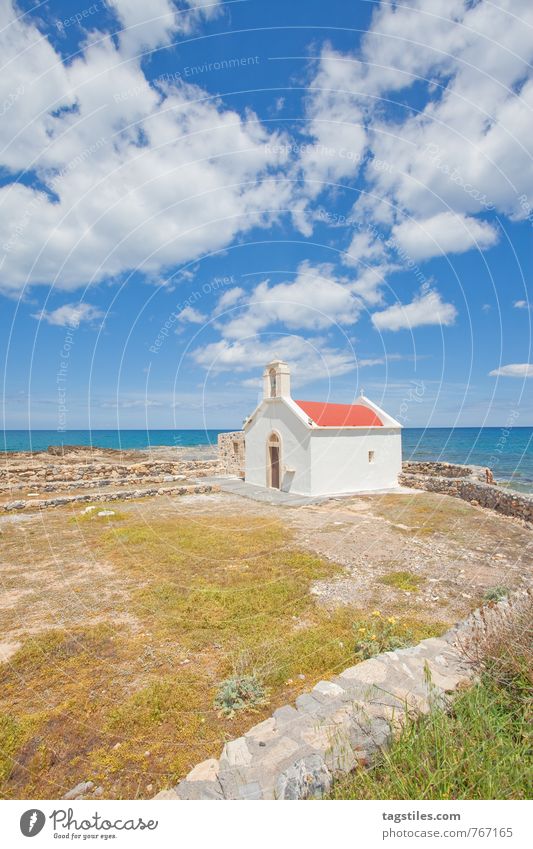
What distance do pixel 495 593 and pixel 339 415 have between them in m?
13.3

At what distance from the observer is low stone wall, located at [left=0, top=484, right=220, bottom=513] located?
15.0 metres

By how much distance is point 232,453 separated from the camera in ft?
85.9

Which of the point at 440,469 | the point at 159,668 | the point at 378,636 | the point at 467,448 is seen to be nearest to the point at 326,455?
the point at 440,469

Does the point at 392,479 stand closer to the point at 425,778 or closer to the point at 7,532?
the point at 7,532

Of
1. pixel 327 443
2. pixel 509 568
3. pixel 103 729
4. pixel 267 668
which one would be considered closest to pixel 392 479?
pixel 327 443

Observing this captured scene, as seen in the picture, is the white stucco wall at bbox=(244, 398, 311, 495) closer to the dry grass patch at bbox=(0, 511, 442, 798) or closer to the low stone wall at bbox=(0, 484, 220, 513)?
the low stone wall at bbox=(0, 484, 220, 513)

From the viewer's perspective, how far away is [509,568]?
26.5 feet

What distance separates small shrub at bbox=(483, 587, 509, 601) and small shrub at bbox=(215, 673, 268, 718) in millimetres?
4411

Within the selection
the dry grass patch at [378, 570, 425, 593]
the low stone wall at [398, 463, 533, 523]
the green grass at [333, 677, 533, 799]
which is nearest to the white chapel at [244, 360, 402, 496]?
the low stone wall at [398, 463, 533, 523]

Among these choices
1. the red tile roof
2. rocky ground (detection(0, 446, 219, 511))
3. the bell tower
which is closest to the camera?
rocky ground (detection(0, 446, 219, 511))

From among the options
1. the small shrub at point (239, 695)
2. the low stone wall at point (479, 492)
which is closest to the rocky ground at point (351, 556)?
the low stone wall at point (479, 492)

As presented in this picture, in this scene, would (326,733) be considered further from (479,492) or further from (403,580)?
(479,492)
